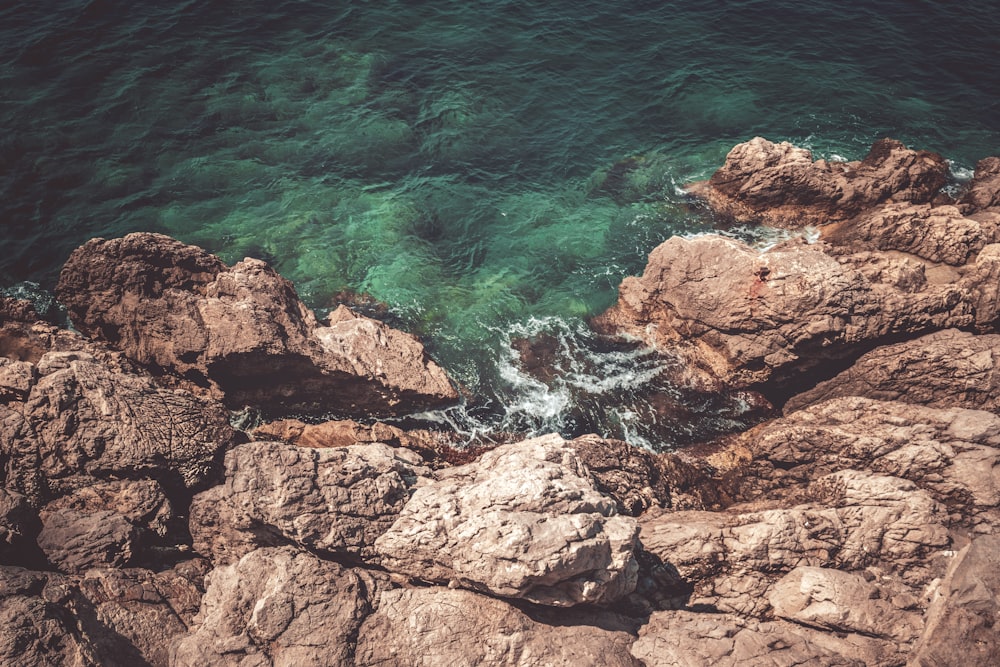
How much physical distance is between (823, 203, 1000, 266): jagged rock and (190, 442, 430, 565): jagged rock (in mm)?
20008

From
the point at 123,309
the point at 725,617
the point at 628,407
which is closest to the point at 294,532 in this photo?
the point at 725,617

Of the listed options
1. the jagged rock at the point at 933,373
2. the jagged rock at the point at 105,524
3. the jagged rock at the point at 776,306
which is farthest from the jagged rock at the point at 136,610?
the jagged rock at the point at 933,373

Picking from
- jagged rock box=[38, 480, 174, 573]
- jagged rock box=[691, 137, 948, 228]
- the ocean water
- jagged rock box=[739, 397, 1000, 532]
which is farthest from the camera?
jagged rock box=[691, 137, 948, 228]

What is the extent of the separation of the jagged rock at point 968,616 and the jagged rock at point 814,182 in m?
18.5

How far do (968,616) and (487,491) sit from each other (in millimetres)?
9224

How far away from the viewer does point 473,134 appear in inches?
1297

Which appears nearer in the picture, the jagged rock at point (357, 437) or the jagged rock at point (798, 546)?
the jagged rock at point (798, 546)

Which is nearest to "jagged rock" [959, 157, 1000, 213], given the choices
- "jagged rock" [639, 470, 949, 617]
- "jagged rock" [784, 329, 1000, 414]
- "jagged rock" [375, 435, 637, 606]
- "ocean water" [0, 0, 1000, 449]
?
"ocean water" [0, 0, 1000, 449]

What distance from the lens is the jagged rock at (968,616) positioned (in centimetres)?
1096

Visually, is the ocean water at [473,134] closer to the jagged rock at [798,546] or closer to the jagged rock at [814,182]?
the jagged rock at [814,182]

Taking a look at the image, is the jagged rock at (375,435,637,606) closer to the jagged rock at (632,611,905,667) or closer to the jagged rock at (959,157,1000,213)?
the jagged rock at (632,611,905,667)

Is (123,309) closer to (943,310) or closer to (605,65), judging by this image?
(943,310)

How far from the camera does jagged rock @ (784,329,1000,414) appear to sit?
A: 57.6 feet

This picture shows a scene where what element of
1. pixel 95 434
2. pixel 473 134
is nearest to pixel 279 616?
pixel 95 434
